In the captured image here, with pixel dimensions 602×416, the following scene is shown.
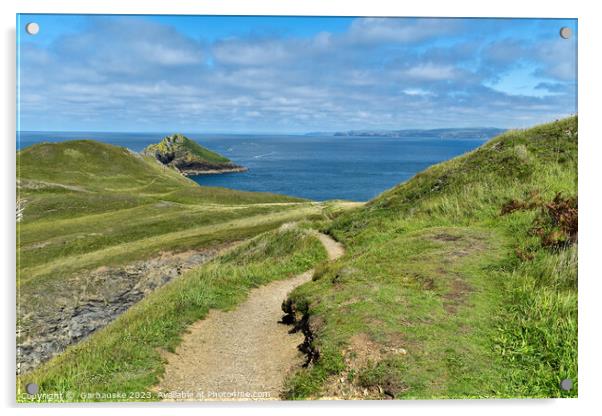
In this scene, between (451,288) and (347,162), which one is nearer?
(451,288)

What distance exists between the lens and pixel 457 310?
10.4 meters

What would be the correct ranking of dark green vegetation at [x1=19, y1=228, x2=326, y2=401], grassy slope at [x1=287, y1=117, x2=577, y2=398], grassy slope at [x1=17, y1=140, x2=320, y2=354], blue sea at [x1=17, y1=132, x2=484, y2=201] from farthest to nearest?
blue sea at [x1=17, y1=132, x2=484, y2=201], grassy slope at [x1=17, y1=140, x2=320, y2=354], dark green vegetation at [x1=19, y1=228, x2=326, y2=401], grassy slope at [x1=287, y1=117, x2=577, y2=398]

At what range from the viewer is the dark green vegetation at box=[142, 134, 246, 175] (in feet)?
567

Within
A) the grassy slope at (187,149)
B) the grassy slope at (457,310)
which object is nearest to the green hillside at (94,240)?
the grassy slope at (457,310)

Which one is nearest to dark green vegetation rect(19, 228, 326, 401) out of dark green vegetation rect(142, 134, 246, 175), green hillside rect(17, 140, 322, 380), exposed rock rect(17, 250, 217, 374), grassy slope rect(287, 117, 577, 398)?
exposed rock rect(17, 250, 217, 374)

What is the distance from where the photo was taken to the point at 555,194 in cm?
1426

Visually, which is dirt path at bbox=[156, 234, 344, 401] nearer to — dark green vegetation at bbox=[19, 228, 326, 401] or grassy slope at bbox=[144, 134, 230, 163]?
dark green vegetation at bbox=[19, 228, 326, 401]

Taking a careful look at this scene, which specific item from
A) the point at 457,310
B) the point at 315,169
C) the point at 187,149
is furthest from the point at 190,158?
the point at 457,310

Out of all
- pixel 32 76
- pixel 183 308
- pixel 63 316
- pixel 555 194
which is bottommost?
pixel 63 316

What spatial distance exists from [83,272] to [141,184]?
64346 millimetres

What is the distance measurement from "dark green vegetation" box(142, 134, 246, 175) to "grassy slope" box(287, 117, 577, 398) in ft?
539

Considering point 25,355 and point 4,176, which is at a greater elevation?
point 4,176
